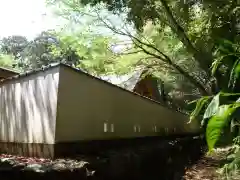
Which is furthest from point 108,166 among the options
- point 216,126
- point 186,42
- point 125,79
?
point 125,79

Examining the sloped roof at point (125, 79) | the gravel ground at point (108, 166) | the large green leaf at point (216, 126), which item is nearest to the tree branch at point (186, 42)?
the gravel ground at point (108, 166)

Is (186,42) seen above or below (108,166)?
above

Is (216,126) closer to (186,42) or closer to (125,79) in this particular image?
(186,42)

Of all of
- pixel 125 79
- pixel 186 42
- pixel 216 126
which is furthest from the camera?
pixel 125 79

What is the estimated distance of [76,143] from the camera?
5.89 m

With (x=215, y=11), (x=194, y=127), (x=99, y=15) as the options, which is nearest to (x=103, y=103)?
(x=215, y=11)

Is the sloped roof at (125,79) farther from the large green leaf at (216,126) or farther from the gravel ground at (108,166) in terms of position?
the large green leaf at (216,126)

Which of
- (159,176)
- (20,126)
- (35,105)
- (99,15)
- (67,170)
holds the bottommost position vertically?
(159,176)

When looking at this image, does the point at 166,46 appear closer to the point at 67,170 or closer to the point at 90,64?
the point at 90,64

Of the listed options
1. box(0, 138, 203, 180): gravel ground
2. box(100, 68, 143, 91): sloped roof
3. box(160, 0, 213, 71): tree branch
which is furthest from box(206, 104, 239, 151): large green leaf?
box(100, 68, 143, 91): sloped roof

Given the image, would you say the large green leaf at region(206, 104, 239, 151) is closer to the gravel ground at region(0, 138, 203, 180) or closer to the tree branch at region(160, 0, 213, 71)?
the gravel ground at region(0, 138, 203, 180)

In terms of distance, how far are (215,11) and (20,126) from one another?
5234 millimetres

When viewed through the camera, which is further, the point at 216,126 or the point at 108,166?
the point at 108,166

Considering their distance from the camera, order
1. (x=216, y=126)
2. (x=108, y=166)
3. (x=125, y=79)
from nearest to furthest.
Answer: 1. (x=216, y=126)
2. (x=108, y=166)
3. (x=125, y=79)
